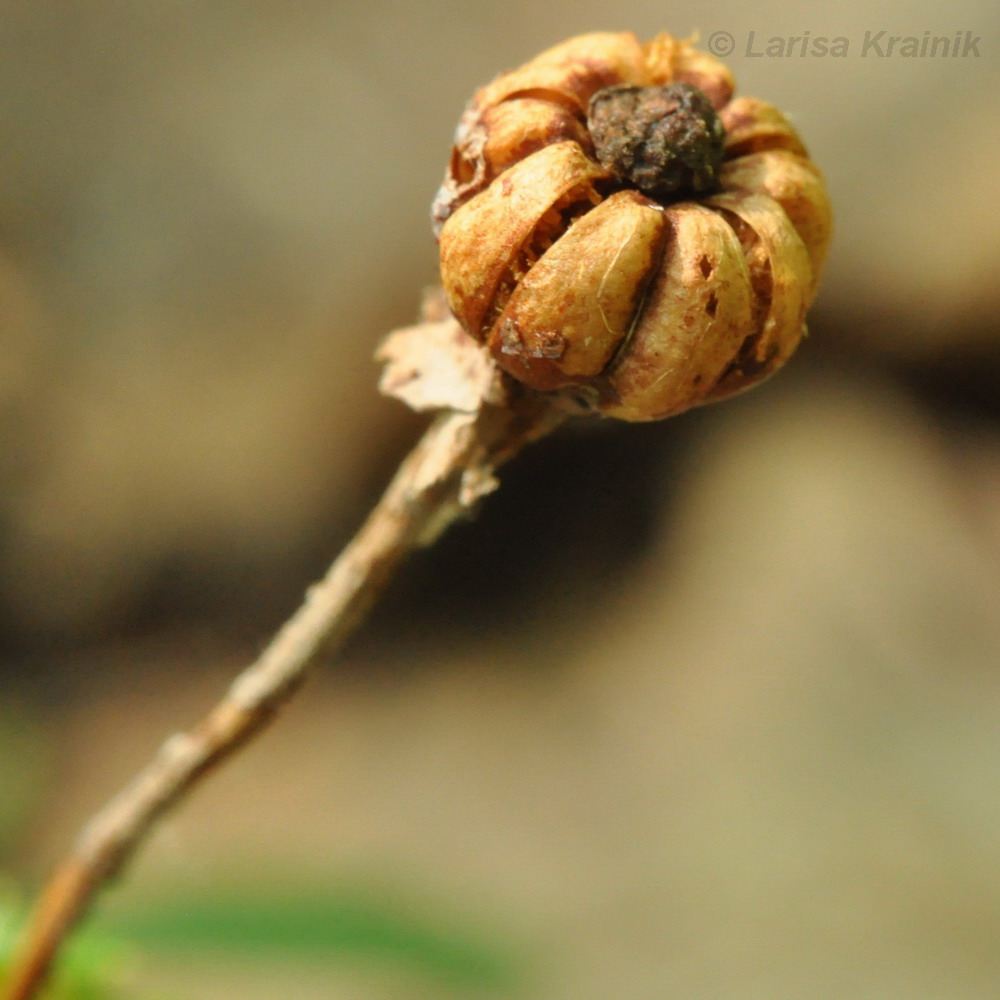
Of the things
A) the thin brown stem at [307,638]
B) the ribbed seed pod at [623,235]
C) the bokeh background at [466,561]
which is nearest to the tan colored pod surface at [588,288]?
A: the ribbed seed pod at [623,235]

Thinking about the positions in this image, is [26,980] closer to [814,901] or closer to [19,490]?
[19,490]

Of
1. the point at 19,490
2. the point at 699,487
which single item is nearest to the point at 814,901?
the point at 699,487

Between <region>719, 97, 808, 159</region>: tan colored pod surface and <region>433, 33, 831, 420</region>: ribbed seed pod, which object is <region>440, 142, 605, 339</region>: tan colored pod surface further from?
<region>719, 97, 808, 159</region>: tan colored pod surface

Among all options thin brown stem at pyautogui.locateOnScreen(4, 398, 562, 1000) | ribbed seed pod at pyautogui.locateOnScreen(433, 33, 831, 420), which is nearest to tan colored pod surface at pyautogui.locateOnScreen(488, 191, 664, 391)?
ribbed seed pod at pyautogui.locateOnScreen(433, 33, 831, 420)

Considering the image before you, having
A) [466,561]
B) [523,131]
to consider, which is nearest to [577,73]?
[523,131]

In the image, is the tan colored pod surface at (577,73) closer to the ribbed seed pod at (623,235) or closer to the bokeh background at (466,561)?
the ribbed seed pod at (623,235)

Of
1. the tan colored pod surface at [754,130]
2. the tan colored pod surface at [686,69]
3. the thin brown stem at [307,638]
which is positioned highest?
the tan colored pod surface at [686,69]
